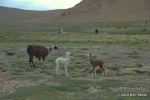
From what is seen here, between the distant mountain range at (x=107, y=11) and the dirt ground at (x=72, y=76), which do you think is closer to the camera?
the dirt ground at (x=72, y=76)

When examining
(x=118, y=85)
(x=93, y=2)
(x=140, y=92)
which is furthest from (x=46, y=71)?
(x=93, y=2)

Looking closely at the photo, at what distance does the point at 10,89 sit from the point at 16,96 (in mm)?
1406

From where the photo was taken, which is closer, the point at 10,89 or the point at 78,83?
the point at 10,89

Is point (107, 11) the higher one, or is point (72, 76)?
point (107, 11)

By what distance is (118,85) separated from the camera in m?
15.8

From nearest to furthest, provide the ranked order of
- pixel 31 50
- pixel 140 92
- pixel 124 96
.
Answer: pixel 124 96 < pixel 140 92 < pixel 31 50

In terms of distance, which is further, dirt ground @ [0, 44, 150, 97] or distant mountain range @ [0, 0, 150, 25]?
distant mountain range @ [0, 0, 150, 25]

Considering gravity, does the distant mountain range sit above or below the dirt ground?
above

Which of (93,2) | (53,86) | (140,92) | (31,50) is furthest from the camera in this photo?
(93,2)

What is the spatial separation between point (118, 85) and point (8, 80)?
4.82 metres

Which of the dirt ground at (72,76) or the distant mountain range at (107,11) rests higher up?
the distant mountain range at (107,11)

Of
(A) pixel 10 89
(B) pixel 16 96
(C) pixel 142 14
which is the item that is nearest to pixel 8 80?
(A) pixel 10 89

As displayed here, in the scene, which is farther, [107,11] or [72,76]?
[107,11]

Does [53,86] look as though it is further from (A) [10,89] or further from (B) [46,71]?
(B) [46,71]
